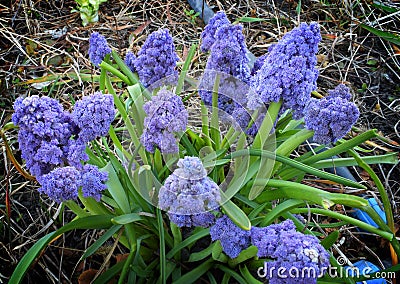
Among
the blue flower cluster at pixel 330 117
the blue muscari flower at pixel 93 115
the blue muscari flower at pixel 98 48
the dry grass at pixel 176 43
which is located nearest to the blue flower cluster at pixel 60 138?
the blue muscari flower at pixel 93 115

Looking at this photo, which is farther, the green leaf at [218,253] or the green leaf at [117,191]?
the green leaf at [117,191]

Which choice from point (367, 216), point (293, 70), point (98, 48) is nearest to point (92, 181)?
point (98, 48)

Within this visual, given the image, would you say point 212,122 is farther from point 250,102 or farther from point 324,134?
point 324,134

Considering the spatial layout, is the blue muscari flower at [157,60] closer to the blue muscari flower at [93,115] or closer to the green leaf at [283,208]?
the blue muscari flower at [93,115]

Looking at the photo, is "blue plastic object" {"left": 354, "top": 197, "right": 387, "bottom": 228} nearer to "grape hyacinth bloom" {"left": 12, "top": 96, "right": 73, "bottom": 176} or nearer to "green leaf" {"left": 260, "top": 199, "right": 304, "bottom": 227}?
"green leaf" {"left": 260, "top": 199, "right": 304, "bottom": 227}

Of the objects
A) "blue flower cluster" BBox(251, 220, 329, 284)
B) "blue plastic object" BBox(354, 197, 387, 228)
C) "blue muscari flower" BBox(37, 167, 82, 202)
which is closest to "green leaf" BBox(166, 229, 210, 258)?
→ "blue flower cluster" BBox(251, 220, 329, 284)

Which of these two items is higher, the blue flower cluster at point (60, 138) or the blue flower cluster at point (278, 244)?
the blue flower cluster at point (60, 138)
